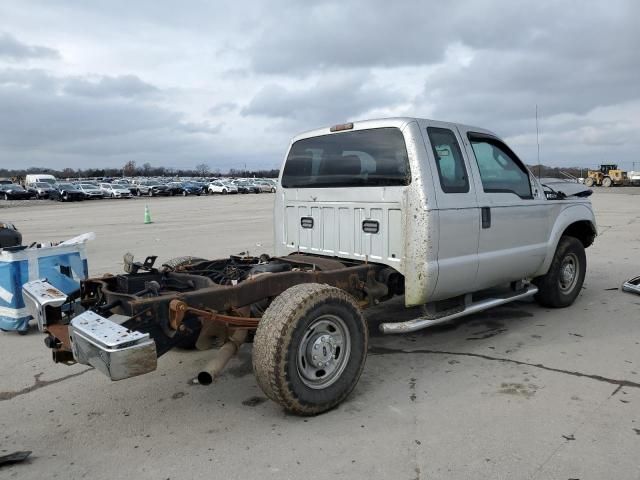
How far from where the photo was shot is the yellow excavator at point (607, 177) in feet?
175

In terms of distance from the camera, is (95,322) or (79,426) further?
(79,426)

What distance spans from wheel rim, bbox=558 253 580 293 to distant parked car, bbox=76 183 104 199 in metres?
46.7

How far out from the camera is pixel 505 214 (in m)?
5.12

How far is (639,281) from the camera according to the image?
7160 mm

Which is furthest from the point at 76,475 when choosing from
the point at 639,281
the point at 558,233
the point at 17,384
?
the point at 639,281

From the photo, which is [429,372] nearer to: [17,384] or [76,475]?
[76,475]

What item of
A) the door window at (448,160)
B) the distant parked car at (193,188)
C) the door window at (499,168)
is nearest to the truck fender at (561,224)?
the door window at (499,168)

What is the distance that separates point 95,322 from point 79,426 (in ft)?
2.86

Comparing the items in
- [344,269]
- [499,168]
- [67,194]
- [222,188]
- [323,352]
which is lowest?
[323,352]

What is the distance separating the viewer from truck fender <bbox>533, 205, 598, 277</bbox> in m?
5.78

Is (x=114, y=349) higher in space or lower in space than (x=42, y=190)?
lower

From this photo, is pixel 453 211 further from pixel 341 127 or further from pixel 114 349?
pixel 114 349

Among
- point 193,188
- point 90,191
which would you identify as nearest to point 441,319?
point 90,191

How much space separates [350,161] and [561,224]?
2605mm
